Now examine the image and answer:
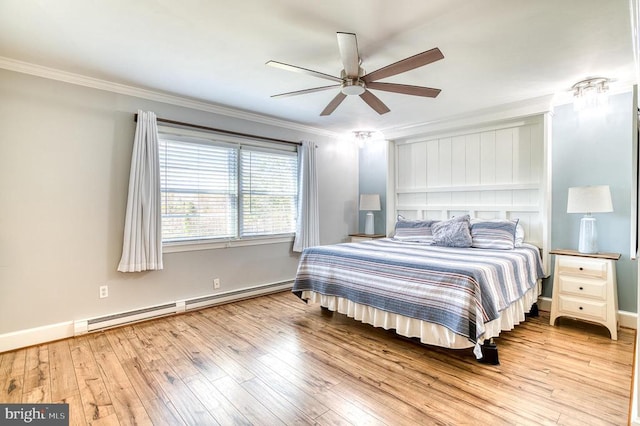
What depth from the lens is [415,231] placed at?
4.27 meters

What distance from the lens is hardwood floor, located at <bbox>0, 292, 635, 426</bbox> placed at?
184 centimetres

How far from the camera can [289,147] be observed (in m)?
4.76

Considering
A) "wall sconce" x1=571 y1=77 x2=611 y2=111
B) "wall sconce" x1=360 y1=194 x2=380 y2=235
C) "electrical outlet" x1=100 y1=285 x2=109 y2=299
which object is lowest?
"electrical outlet" x1=100 y1=285 x2=109 y2=299

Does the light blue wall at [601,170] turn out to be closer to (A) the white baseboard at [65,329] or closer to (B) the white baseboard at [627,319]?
(B) the white baseboard at [627,319]

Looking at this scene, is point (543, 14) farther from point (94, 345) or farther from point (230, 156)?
point (94, 345)

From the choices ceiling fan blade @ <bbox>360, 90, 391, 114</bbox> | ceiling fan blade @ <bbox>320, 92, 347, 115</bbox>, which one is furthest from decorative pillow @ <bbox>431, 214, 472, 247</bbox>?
ceiling fan blade @ <bbox>320, 92, 347, 115</bbox>

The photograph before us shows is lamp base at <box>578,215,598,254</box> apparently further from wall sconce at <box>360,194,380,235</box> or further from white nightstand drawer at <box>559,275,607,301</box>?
wall sconce at <box>360,194,380,235</box>

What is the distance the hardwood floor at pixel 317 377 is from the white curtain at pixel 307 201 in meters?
1.74

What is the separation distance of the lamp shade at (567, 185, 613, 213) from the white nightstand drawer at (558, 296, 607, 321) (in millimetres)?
880

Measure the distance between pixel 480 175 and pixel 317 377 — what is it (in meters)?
3.44

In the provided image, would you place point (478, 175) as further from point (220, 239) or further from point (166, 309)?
point (166, 309)

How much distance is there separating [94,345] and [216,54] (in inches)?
109

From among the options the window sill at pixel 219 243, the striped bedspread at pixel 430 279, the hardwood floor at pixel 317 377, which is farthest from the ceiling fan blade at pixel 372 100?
the window sill at pixel 219 243

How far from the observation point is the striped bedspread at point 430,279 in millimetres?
2318
